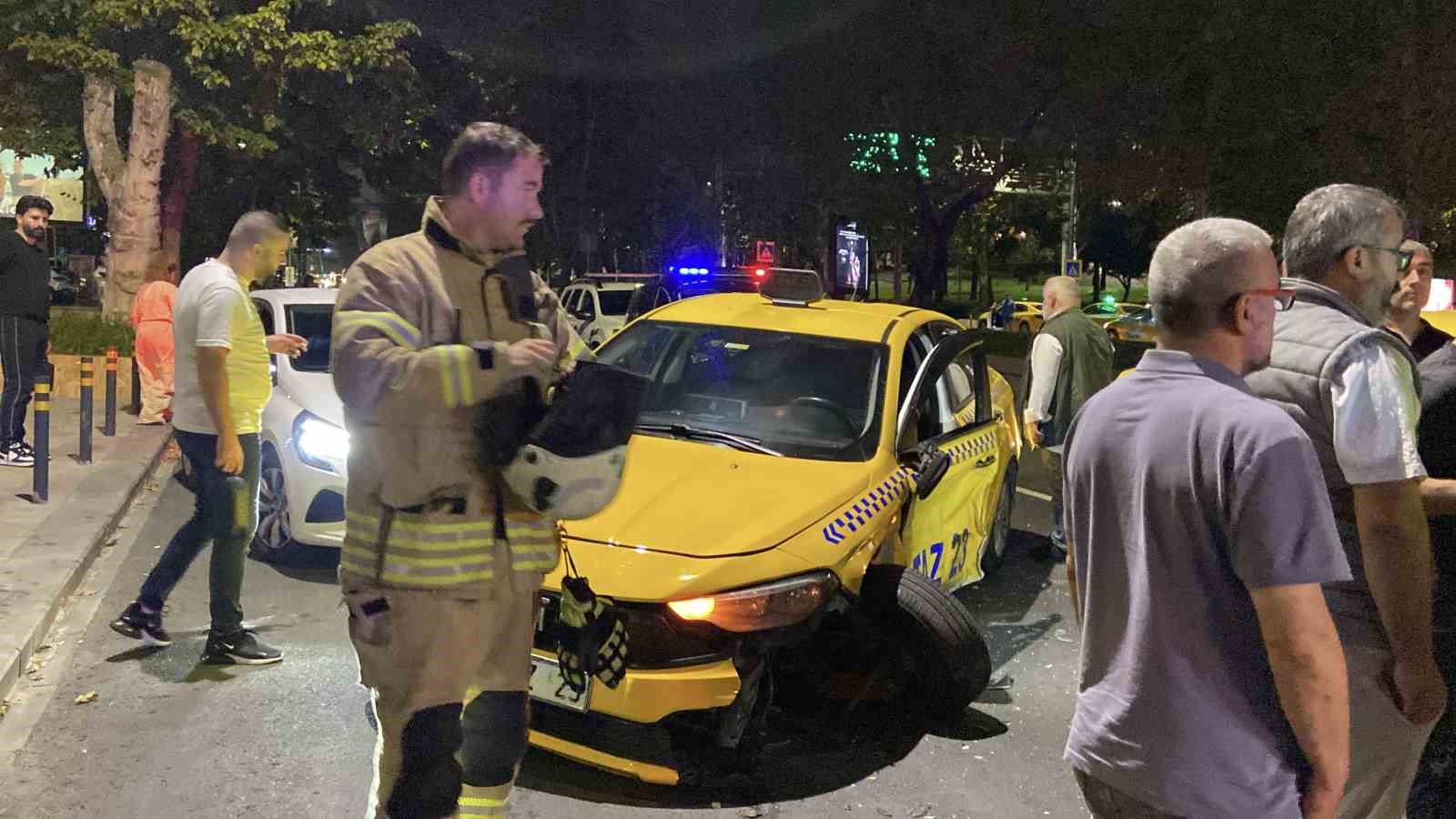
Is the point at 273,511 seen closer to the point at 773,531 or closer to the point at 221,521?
the point at 221,521

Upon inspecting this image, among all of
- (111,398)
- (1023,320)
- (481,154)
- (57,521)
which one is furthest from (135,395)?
(1023,320)

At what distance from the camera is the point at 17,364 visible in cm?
1029

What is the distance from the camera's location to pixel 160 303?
1230 centimetres

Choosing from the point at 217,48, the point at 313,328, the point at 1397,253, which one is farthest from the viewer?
the point at 217,48

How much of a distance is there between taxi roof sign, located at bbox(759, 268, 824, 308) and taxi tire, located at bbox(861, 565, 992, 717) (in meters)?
1.93

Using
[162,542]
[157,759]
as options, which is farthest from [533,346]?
[162,542]

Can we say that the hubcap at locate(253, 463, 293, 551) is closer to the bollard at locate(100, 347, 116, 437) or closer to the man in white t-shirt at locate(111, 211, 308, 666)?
the man in white t-shirt at locate(111, 211, 308, 666)

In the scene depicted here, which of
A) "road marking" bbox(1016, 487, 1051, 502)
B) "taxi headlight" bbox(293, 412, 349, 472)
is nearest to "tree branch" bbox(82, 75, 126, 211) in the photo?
"taxi headlight" bbox(293, 412, 349, 472)

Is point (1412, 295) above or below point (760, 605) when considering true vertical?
above

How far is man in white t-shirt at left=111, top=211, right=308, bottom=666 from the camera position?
5230mm

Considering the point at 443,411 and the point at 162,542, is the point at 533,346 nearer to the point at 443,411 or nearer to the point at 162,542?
the point at 443,411

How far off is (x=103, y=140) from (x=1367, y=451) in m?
18.3

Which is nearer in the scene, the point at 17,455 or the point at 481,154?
the point at 481,154

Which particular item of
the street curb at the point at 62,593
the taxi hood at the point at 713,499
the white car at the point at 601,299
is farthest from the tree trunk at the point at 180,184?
the taxi hood at the point at 713,499
